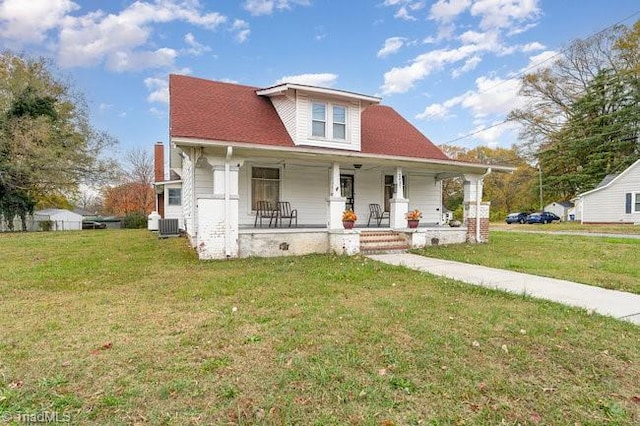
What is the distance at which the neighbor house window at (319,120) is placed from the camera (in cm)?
1144

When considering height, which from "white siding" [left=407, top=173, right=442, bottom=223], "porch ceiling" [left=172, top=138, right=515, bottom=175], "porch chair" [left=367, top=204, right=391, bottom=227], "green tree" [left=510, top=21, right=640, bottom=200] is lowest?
"porch chair" [left=367, top=204, right=391, bottom=227]

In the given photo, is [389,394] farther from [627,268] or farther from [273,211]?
[273,211]

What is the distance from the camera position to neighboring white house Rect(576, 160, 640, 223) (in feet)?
84.9

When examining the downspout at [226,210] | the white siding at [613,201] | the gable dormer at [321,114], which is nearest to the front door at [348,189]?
the gable dormer at [321,114]

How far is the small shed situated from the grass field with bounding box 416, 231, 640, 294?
96.2 feet

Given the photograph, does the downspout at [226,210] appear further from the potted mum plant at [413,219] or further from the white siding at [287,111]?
the potted mum plant at [413,219]

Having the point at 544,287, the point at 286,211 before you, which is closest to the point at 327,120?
the point at 286,211

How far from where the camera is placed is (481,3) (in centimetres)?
1491

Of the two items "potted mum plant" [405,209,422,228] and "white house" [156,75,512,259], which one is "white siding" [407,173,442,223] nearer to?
"white house" [156,75,512,259]

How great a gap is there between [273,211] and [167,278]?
5.13 metres

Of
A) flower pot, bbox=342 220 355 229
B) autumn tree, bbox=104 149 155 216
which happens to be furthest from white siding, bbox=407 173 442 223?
autumn tree, bbox=104 149 155 216

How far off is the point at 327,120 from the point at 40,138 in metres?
19.1

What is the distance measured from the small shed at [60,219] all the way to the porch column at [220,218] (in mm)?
24851

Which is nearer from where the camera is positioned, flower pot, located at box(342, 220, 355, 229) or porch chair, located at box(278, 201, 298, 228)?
flower pot, located at box(342, 220, 355, 229)
